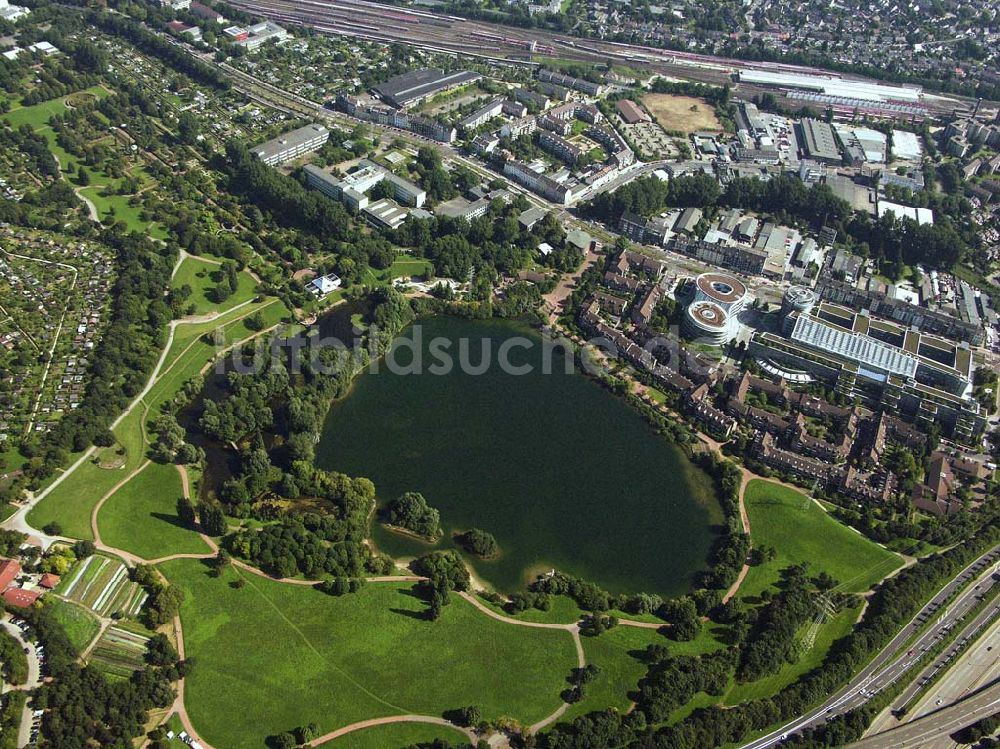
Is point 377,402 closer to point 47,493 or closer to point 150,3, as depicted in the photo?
point 47,493

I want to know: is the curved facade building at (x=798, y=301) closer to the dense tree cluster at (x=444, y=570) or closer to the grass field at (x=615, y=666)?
the grass field at (x=615, y=666)

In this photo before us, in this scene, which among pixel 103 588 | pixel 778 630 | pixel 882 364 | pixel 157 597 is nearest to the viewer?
pixel 157 597

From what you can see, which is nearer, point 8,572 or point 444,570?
point 8,572

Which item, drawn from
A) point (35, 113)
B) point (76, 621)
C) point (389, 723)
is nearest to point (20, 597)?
point (76, 621)

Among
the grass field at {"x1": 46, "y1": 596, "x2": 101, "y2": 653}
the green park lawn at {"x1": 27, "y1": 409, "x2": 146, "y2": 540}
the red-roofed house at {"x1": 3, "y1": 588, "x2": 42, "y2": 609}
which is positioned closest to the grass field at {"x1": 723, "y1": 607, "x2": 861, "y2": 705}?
the grass field at {"x1": 46, "y1": 596, "x2": 101, "y2": 653}

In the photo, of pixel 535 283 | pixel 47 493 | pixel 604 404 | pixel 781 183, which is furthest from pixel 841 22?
pixel 47 493

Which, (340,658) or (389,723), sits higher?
(340,658)

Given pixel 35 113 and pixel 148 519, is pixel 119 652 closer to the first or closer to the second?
pixel 148 519
